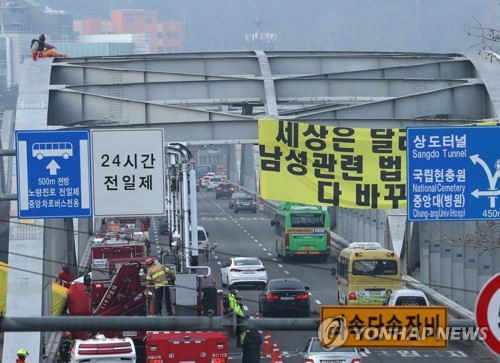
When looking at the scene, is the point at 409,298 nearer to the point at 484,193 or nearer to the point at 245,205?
the point at 484,193

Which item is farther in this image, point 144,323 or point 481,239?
point 481,239

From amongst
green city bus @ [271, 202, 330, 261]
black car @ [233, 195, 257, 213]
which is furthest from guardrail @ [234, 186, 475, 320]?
black car @ [233, 195, 257, 213]

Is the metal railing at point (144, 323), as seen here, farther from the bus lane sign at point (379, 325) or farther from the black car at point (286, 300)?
the black car at point (286, 300)

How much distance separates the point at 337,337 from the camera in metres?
13.3

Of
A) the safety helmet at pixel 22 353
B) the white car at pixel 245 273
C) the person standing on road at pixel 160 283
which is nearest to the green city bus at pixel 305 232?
the white car at pixel 245 273

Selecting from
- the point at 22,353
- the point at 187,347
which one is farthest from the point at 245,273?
the point at 22,353

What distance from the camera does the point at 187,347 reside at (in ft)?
85.5

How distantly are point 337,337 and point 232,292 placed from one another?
64.5 ft

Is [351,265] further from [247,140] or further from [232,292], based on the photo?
[247,140]

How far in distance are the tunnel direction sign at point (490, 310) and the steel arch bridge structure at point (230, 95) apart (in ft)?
49.0

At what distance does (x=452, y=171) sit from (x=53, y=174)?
6628 mm

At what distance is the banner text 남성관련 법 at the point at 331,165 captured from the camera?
24672mm

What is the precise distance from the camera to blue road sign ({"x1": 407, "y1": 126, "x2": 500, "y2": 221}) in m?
21.3

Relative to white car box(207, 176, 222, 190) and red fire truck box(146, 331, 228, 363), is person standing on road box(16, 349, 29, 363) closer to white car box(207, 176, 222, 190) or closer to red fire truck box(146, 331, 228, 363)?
red fire truck box(146, 331, 228, 363)
